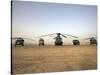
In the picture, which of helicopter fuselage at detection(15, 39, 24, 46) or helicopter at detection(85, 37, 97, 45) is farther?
helicopter at detection(85, 37, 97, 45)

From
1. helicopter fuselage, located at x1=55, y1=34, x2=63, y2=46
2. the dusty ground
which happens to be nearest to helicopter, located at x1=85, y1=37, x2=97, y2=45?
the dusty ground

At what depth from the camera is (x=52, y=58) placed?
2.04m

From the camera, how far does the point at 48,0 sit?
6.65 feet

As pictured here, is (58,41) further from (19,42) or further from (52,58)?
(19,42)

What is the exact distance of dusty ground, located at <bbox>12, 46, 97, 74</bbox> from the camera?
77.3 inches

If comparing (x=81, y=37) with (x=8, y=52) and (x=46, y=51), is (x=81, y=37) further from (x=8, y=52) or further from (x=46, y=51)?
(x=8, y=52)

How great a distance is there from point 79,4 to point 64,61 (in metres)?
0.72

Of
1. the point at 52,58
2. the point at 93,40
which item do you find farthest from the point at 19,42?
the point at 93,40

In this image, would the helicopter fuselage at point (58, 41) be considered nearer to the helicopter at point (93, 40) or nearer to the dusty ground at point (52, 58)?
the dusty ground at point (52, 58)

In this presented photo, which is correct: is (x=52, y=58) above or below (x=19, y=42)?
below

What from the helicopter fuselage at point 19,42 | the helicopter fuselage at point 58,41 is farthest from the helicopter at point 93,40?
the helicopter fuselage at point 19,42

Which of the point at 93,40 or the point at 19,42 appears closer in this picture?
the point at 19,42

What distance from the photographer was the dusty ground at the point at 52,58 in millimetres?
1963

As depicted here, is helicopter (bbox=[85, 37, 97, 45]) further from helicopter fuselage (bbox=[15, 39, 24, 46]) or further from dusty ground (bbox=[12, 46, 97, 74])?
helicopter fuselage (bbox=[15, 39, 24, 46])
